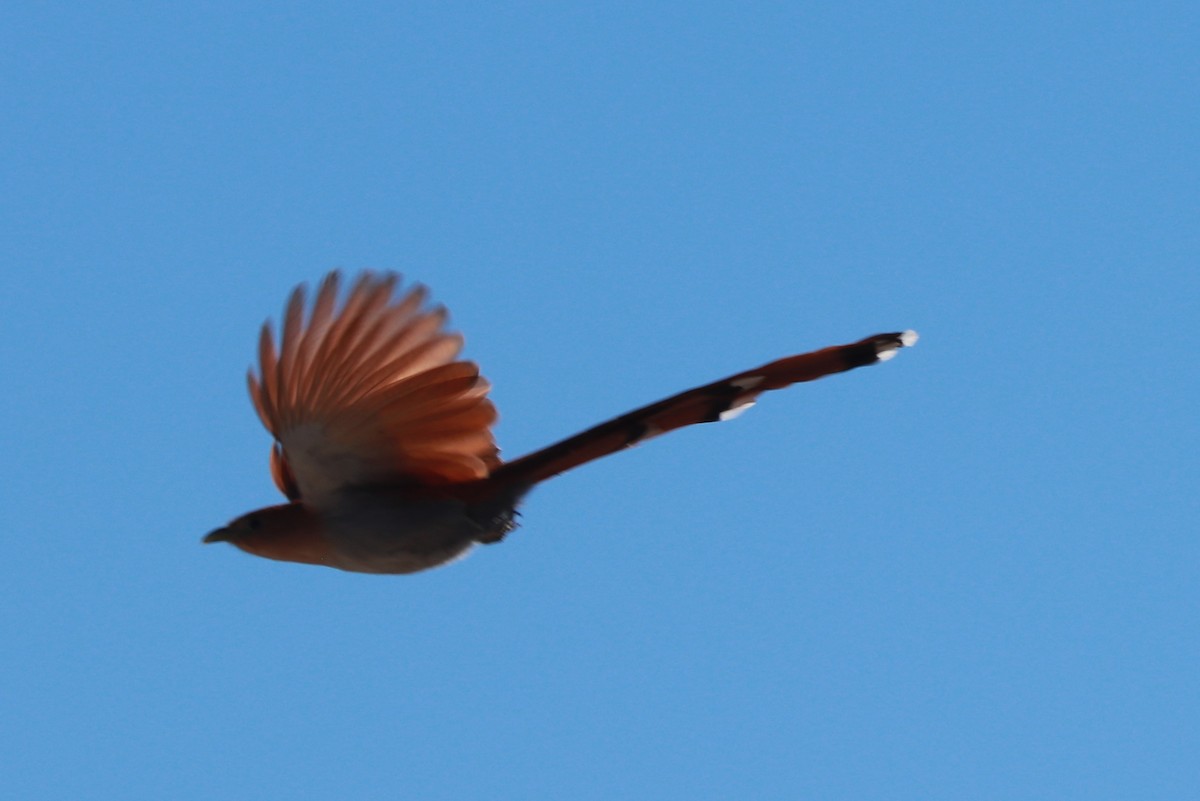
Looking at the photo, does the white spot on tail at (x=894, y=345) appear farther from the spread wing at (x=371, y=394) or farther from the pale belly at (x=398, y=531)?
the pale belly at (x=398, y=531)

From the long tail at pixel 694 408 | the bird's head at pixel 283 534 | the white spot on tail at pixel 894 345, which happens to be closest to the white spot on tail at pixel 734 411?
the long tail at pixel 694 408

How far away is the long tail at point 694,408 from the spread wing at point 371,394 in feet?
0.77

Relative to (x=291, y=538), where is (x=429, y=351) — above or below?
above

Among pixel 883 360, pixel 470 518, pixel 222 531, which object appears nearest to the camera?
pixel 883 360

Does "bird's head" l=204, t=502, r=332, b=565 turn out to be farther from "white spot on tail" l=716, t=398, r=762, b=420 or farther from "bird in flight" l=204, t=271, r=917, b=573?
"white spot on tail" l=716, t=398, r=762, b=420

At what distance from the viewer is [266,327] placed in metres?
7.14

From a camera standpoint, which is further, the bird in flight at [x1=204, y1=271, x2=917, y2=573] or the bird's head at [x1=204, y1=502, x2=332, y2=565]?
the bird's head at [x1=204, y1=502, x2=332, y2=565]

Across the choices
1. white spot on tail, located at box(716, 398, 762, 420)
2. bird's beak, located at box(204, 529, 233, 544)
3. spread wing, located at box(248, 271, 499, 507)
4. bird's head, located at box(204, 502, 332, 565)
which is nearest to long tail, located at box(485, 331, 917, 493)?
white spot on tail, located at box(716, 398, 762, 420)

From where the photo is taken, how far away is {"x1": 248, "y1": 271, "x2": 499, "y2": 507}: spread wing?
7.08 metres

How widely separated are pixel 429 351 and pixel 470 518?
82 centimetres

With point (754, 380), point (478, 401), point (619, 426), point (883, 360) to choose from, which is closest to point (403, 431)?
point (478, 401)

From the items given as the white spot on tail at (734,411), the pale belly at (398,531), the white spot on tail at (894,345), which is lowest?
the pale belly at (398,531)

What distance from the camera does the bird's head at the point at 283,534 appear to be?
7.60 metres

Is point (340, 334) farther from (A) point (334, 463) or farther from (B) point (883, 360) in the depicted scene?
(B) point (883, 360)
